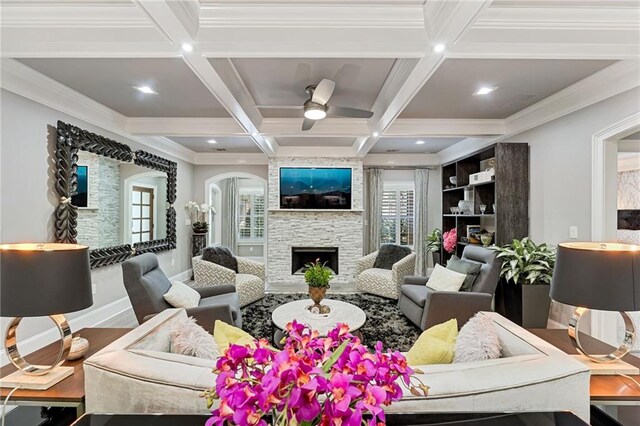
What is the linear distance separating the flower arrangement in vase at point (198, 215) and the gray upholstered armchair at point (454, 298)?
14.5ft

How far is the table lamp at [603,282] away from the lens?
4.75ft

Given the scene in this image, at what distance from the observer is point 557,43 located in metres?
2.18

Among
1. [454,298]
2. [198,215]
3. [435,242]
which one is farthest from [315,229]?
[454,298]

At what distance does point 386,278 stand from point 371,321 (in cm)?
107

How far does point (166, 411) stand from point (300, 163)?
542cm

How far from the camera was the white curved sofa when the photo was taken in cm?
112

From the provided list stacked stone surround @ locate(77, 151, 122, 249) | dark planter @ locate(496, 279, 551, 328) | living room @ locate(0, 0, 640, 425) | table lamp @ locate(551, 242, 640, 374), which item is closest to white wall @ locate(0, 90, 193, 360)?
living room @ locate(0, 0, 640, 425)

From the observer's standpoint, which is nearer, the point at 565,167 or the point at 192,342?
the point at 192,342

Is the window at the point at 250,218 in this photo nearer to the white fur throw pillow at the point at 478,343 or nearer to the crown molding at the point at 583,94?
the crown molding at the point at 583,94

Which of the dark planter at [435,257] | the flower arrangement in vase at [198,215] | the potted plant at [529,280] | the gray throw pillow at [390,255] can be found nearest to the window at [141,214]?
the flower arrangement in vase at [198,215]

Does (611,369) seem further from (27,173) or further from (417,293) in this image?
(27,173)

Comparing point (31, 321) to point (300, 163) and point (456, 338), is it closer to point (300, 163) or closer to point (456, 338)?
point (456, 338)

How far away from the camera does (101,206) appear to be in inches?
157

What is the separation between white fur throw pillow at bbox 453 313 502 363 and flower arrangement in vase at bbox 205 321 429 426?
2.96 feet
